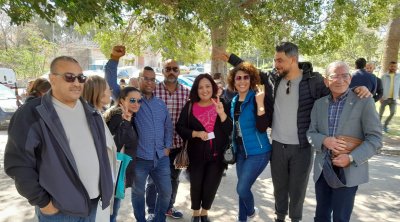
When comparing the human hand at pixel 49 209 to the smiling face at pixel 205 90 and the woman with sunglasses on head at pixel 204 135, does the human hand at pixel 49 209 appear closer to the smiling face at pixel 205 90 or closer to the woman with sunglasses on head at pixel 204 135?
the woman with sunglasses on head at pixel 204 135

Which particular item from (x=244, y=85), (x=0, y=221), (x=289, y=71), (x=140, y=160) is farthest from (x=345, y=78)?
(x=0, y=221)

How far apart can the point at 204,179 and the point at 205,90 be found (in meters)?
1.00

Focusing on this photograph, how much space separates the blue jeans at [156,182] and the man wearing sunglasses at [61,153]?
98 centimetres

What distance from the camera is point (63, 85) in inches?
85.6

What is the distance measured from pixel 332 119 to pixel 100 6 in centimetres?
299

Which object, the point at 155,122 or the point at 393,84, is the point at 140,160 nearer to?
the point at 155,122

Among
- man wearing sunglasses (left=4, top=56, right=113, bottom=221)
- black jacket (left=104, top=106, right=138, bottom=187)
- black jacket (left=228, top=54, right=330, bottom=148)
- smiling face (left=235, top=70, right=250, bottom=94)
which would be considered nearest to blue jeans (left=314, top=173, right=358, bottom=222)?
black jacket (left=228, top=54, right=330, bottom=148)

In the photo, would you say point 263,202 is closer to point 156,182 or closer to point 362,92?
point 156,182

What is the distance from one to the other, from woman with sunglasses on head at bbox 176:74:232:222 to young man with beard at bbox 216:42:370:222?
0.55m

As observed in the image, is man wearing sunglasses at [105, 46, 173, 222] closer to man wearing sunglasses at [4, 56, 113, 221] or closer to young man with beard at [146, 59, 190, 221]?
young man with beard at [146, 59, 190, 221]


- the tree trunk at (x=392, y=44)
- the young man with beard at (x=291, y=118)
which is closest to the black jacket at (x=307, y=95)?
the young man with beard at (x=291, y=118)

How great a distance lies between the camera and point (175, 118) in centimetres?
391

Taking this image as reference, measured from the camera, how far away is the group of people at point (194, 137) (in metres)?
2.04

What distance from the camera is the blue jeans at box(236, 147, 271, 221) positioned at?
345cm
